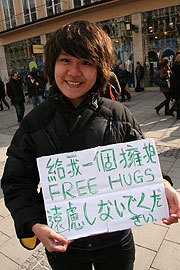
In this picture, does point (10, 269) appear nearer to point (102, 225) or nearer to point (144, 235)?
point (144, 235)

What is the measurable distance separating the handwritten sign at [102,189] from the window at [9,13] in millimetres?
20704

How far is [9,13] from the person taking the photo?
61.6 ft

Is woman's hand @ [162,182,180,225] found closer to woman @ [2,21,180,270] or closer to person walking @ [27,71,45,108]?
woman @ [2,21,180,270]

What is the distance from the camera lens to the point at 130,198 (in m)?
1.13

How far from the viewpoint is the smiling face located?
1.13 metres

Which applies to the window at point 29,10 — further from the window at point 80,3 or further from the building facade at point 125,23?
the window at point 80,3

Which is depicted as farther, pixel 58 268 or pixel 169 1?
pixel 169 1

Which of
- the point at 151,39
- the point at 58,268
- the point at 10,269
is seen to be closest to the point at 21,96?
the point at 10,269

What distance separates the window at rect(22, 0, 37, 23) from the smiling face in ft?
60.6

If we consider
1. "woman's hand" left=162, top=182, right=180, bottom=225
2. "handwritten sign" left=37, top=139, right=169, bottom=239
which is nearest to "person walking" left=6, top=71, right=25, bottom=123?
"handwritten sign" left=37, top=139, right=169, bottom=239

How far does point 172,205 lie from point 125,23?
43.7 ft

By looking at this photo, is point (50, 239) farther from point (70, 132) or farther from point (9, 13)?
point (9, 13)

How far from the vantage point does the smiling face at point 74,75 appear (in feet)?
3.70

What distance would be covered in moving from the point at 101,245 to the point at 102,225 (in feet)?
0.59
